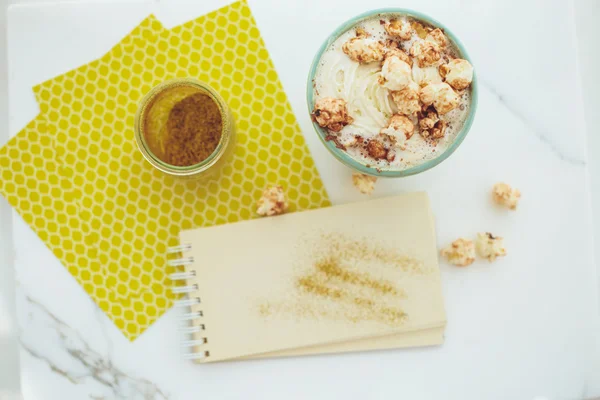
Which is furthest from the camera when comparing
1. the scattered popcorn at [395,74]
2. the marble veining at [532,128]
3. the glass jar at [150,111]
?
the marble veining at [532,128]

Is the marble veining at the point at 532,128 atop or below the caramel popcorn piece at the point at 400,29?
Result: below

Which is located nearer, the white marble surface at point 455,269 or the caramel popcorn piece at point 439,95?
the caramel popcorn piece at point 439,95

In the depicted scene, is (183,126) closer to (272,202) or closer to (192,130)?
(192,130)

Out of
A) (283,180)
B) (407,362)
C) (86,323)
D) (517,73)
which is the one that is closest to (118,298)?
(86,323)

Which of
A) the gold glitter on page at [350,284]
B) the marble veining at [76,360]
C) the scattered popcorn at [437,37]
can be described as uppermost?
the scattered popcorn at [437,37]

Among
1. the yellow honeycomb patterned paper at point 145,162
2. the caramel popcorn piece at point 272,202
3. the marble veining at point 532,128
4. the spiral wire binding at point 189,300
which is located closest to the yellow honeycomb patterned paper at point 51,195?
the yellow honeycomb patterned paper at point 145,162

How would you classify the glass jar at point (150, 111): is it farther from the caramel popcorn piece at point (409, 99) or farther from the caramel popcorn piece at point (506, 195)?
the caramel popcorn piece at point (506, 195)

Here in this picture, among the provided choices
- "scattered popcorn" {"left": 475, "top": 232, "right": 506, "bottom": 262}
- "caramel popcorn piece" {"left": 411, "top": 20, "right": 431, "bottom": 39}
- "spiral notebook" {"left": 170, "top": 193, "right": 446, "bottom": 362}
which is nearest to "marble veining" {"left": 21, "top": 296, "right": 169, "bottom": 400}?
"spiral notebook" {"left": 170, "top": 193, "right": 446, "bottom": 362}

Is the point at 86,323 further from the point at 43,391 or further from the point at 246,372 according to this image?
the point at 246,372
